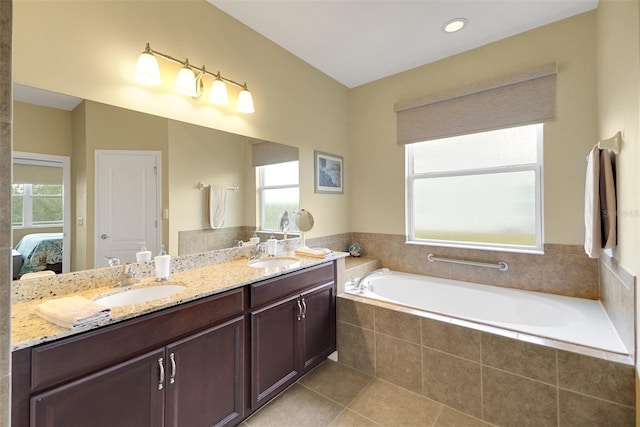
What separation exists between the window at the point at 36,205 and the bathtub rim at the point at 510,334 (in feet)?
6.43

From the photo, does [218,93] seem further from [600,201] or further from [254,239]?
[600,201]

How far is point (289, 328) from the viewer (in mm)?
1927

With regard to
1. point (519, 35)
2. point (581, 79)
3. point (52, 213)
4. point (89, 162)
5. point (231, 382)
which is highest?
point (519, 35)

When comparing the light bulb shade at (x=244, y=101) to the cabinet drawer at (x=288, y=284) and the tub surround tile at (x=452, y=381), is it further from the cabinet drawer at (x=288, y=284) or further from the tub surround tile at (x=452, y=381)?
the tub surround tile at (x=452, y=381)

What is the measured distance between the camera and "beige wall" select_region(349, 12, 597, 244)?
2.22m

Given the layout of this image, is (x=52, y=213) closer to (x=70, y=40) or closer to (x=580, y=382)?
(x=70, y=40)

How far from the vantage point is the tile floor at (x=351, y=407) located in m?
1.71

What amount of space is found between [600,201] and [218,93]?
103 inches

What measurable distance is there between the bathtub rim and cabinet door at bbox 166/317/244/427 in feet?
3.46

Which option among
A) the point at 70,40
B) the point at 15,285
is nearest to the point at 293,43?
the point at 70,40

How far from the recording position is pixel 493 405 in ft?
5.57

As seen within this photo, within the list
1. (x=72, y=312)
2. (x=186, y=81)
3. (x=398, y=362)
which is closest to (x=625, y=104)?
(x=398, y=362)

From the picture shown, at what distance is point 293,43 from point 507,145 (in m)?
2.19

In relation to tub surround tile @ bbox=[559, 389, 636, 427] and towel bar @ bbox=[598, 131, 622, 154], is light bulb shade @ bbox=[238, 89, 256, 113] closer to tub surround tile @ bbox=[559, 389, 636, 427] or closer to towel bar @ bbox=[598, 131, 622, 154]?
towel bar @ bbox=[598, 131, 622, 154]
